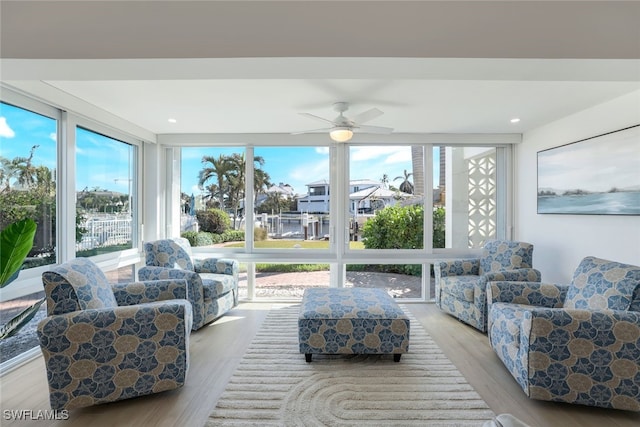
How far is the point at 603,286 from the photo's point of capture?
2293 millimetres

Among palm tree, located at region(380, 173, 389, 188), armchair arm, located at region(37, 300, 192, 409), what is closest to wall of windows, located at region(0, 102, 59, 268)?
armchair arm, located at region(37, 300, 192, 409)

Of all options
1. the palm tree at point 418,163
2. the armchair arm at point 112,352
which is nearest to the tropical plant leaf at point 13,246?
the armchair arm at point 112,352

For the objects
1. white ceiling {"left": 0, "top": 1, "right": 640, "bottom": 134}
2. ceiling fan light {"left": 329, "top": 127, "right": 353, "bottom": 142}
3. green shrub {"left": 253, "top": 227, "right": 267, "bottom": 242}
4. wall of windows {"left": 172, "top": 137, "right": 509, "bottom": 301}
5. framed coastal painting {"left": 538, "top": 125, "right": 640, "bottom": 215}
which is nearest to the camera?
white ceiling {"left": 0, "top": 1, "right": 640, "bottom": 134}

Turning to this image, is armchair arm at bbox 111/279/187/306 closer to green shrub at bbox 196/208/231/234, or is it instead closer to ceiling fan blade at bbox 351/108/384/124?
green shrub at bbox 196/208/231/234

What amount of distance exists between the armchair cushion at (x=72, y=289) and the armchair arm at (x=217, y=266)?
1779 millimetres

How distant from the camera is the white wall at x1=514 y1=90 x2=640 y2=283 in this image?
292cm

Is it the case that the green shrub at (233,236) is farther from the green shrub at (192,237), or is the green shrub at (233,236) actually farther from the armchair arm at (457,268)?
the armchair arm at (457,268)

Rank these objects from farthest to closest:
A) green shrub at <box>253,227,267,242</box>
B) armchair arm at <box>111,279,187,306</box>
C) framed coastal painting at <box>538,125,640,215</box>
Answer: green shrub at <box>253,227,267,242</box> → framed coastal painting at <box>538,125,640,215</box> → armchair arm at <box>111,279,187,306</box>

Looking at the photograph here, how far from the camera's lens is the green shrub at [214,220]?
473 centimetres

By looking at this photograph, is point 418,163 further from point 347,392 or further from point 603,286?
point 347,392

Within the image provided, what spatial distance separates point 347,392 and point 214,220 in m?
3.31

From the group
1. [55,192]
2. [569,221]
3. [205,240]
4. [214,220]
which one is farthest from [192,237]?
[569,221]

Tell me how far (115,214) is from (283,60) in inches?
132

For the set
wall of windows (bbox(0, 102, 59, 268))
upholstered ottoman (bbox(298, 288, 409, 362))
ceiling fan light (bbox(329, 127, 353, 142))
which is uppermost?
ceiling fan light (bbox(329, 127, 353, 142))
